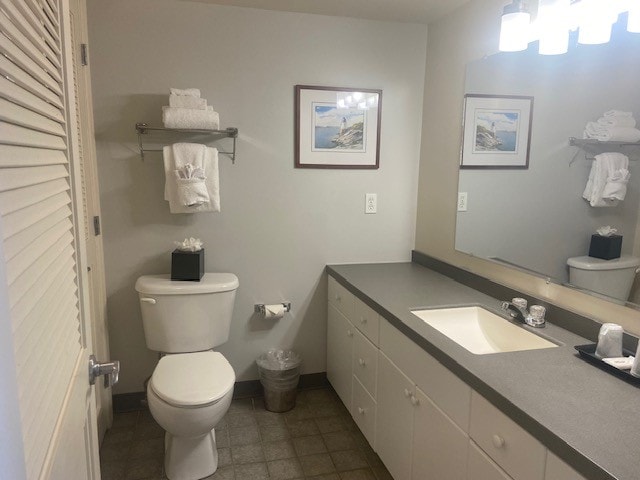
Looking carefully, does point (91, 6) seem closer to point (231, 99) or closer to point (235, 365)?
point (231, 99)

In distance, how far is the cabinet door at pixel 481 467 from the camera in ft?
3.95

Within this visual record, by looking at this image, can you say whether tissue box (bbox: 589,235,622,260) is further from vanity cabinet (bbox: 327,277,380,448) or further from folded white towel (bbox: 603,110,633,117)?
vanity cabinet (bbox: 327,277,380,448)

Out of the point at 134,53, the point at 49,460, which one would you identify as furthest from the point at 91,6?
the point at 49,460

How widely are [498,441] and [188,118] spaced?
75.8 inches

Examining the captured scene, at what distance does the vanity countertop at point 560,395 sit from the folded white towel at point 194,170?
108cm

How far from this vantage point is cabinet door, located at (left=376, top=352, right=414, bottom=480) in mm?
1740

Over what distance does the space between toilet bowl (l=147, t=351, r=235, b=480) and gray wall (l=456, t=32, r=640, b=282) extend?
1402mm

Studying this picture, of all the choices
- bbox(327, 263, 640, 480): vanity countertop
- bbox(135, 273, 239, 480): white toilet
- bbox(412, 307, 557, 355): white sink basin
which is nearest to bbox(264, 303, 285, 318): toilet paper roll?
bbox(135, 273, 239, 480): white toilet

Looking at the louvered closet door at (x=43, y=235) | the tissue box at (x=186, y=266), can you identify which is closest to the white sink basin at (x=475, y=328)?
the tissue box at (x=186, y=266)

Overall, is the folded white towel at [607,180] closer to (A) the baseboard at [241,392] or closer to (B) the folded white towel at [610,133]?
(B) the folded white towel at [610,133]

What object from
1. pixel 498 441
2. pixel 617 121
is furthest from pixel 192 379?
pixel 617 121

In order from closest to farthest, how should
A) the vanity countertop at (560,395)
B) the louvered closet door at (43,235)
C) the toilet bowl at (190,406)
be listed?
the louvered closet door at (43,235)
the vanity countertop at (560,395)
the toilet bowl at (190,406)

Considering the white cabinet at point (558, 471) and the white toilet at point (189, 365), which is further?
the white toilet at point (189, 365)

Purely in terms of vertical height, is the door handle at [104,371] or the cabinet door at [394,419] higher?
the door handle at [104,371]
